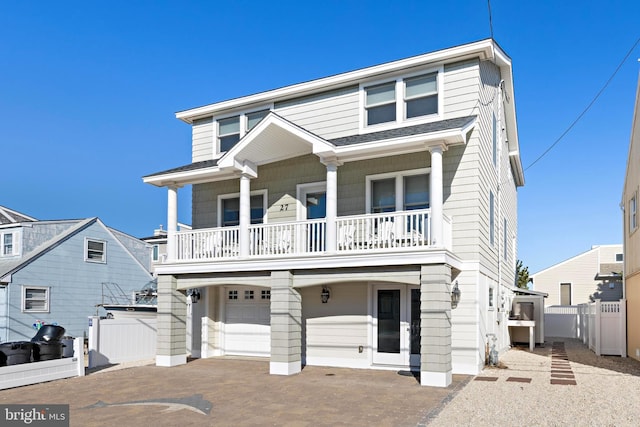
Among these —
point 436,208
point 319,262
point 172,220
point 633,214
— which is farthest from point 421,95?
point 633,214

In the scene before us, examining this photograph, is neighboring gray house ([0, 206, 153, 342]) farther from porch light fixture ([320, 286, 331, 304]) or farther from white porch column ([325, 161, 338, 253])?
white porch column ([325, 161, 338, 253])

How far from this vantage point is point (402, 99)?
13.3 m

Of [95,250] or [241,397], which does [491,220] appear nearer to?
[241,397]

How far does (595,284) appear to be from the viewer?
109 ft

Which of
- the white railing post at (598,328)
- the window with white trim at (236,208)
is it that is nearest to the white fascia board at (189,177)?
the window with white trim at (236,208)

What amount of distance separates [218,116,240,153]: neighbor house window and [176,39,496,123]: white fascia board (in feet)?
1.26

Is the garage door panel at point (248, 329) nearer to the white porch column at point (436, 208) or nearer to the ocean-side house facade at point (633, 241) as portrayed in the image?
the white porch column at point (436, 208)

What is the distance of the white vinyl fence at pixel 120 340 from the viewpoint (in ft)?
45.9

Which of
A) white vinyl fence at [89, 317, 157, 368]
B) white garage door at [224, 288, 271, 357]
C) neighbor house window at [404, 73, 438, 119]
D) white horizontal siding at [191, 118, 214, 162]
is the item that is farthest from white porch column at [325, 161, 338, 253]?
white vinyl fence at [89, 317, 157, 368]

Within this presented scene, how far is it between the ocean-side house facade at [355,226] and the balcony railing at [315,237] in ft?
0.17

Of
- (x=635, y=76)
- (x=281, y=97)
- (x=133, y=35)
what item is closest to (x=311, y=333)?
(x=281, y=97)

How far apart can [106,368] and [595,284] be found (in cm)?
3012

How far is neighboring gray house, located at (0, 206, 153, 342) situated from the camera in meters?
20.5

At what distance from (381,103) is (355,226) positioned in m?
3.26
